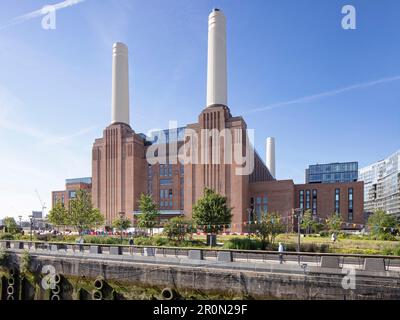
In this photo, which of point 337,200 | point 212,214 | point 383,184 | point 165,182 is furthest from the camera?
point 383,184

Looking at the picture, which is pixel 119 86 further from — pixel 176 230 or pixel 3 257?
pixel 3 257

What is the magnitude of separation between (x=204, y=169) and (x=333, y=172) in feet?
315

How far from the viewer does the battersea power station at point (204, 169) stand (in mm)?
68312

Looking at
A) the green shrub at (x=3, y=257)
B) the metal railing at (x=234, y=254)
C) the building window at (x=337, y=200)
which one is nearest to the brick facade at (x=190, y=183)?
the building window at (x=337, y=200)

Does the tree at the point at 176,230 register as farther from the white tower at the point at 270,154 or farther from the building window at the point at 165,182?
the white tower at the point at 270,154

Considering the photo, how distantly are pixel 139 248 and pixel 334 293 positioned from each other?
1442cm

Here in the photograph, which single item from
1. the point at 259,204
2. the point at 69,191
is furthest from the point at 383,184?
the point at 69,191

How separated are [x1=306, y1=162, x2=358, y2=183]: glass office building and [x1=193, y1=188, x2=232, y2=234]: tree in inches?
4556

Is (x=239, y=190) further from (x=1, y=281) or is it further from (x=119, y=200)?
(x=1, y=281)

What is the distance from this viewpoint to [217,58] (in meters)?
72.9

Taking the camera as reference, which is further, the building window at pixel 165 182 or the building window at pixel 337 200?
the building window at pixel 165 182

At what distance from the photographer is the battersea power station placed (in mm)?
68312

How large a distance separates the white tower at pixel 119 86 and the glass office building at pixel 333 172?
104035 mm

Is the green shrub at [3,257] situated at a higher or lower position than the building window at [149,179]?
lower
